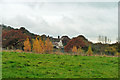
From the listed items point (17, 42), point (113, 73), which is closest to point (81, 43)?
point (17, 42)

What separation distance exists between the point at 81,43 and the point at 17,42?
26875mm

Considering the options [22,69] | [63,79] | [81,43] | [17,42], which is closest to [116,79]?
[63,79]

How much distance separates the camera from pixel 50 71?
43.2ft

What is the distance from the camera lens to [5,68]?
13242 mm

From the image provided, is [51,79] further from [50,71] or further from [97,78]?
[97,78]

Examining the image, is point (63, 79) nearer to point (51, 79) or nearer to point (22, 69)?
point (51, 79)

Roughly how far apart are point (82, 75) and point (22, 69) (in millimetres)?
4661

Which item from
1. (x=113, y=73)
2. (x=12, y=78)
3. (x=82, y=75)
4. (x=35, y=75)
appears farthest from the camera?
(x=113, y=73)

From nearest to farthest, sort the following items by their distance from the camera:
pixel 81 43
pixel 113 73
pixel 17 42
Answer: pixel 113 73
pixel 17 42
pixel 81 43

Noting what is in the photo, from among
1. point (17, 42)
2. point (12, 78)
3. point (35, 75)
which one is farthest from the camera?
point (17, 42)

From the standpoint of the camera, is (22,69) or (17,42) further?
(17,42)

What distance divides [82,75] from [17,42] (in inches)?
2072

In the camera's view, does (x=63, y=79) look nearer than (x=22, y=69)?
Yes

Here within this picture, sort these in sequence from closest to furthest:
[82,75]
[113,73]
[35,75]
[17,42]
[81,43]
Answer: [35,75] < [82,75] < [113,73] < [17,42] < [81,43]
